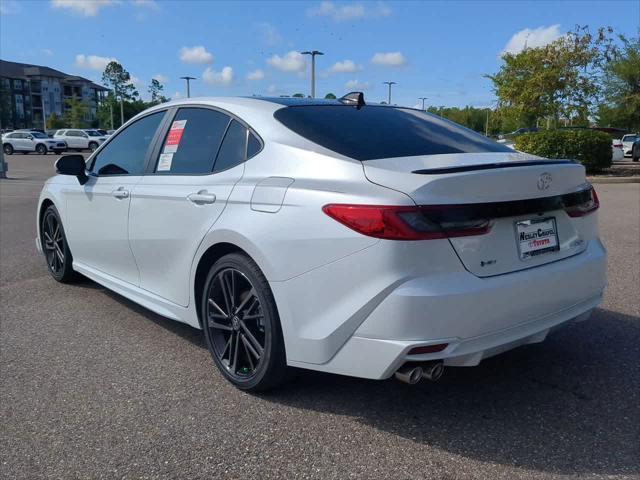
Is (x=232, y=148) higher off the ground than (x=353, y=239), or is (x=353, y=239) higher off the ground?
(x=232, y=148)

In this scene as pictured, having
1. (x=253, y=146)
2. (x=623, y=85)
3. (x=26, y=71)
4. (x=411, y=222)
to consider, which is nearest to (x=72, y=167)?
(x=253, y=146)

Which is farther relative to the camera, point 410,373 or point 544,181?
point 544,181

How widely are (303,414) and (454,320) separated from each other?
3.26 feet

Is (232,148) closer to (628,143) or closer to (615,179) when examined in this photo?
(615,179)

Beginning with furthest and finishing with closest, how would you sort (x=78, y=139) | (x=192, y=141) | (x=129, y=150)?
(x=78, y=139)
(x=129, y=150)
(x=192, y=141)

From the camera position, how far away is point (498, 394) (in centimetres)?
325

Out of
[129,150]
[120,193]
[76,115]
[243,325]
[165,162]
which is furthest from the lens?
[76,115]

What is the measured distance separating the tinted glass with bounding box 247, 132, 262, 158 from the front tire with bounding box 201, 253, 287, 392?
58 cm

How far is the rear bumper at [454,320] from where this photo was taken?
253 cm

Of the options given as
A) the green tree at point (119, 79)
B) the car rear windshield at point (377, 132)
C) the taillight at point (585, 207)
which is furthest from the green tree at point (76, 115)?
the taillight at point (585, 207)

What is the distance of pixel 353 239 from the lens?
2613 mm

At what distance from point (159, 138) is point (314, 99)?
3.64 feet

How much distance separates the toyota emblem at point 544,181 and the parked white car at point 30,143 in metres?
43.2

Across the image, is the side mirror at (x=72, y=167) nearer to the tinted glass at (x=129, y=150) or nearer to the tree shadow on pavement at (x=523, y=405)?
the tinted glass at (x=129, y=150)
